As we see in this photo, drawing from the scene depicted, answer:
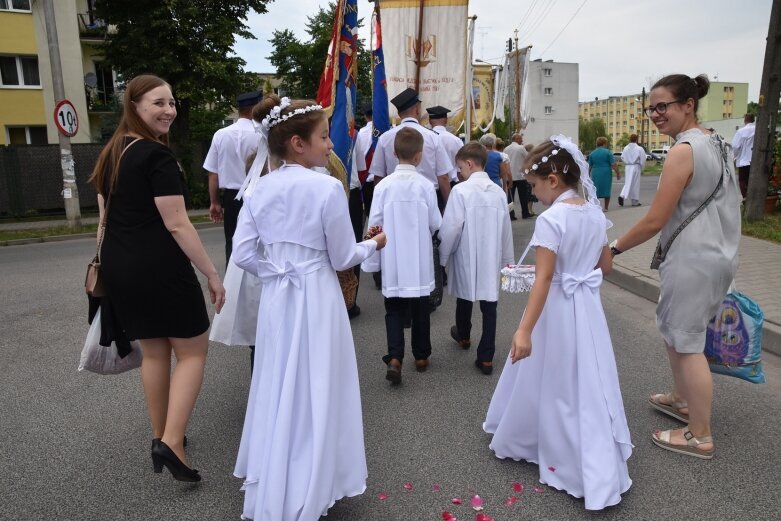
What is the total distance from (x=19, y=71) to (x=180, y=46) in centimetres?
1035

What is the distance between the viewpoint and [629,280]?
7.54 m

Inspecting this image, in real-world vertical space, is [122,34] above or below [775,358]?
above

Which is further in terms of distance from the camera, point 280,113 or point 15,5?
point 15,5

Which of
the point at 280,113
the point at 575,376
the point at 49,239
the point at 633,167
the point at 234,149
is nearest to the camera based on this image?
the point at 280,113

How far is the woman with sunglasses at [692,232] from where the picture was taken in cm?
317

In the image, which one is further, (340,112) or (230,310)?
(340,112)

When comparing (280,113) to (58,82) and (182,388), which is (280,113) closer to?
(182,388)

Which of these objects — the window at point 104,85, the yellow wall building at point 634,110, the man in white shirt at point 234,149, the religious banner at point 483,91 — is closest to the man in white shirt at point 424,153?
the man in white shirt at point 234,149

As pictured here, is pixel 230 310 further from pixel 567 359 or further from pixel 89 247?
pixel 89 247

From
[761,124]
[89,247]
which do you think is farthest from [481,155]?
[89,247]

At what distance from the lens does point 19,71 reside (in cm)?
2500

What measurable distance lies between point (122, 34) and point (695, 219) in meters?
20.9

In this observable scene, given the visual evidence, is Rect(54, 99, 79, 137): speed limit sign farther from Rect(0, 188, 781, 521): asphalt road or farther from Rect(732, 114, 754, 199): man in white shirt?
Rect(732, 114, 754, 199): man in white shirt

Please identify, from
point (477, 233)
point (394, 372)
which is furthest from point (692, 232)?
point (394, 372)
